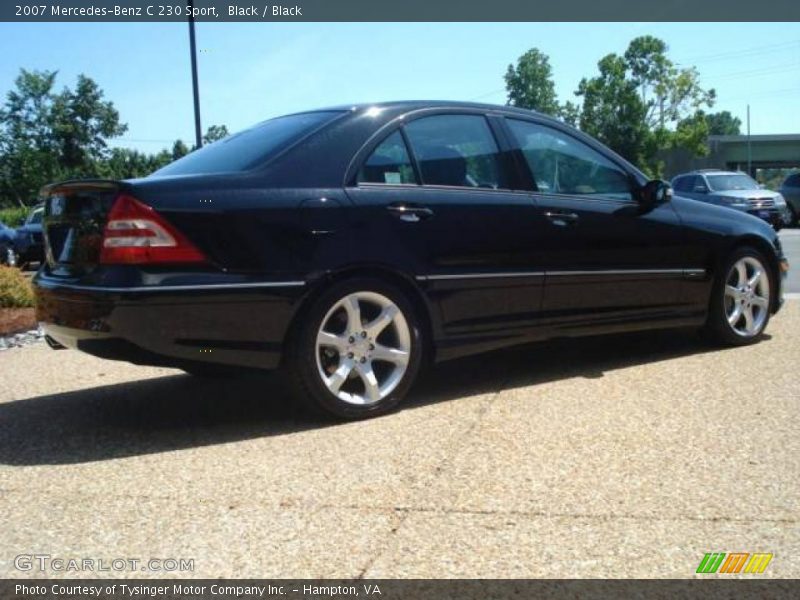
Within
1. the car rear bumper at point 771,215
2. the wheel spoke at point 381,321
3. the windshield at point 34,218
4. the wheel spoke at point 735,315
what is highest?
the windshield at point 34,218

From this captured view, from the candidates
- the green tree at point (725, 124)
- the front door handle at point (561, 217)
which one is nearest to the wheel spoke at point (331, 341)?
the front door handle at point (561, 217)

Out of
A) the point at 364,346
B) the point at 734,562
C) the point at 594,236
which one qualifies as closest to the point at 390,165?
the point at 364,346

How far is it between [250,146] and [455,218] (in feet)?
3.71

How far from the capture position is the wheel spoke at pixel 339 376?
397 cm

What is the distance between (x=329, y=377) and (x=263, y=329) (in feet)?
1.38

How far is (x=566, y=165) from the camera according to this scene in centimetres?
503

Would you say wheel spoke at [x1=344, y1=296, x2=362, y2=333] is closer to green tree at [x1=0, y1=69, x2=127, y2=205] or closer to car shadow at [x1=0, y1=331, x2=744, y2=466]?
car shadow at [x1=0, y1=331, x2=744, y2=466]

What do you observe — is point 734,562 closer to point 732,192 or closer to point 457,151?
point 457,151

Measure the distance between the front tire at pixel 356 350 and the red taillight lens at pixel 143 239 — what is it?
2.17ft

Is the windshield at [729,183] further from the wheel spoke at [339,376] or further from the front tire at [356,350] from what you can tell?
the wheel spoke at [339,376]

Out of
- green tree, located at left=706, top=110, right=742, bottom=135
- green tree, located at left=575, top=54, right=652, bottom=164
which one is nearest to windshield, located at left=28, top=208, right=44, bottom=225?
green tree, located at left=575, top=54, right=652, bottom=164

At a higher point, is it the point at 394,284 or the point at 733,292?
the point at 394,284

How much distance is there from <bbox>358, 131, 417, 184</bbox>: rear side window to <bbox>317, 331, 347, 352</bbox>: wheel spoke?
2.59ft

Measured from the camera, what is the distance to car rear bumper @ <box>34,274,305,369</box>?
3.59m
